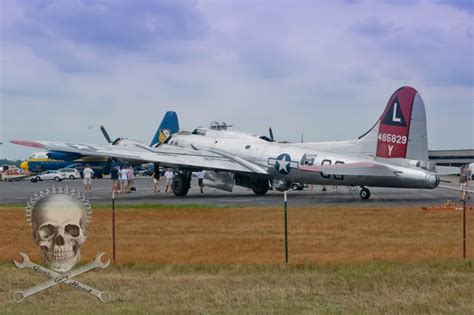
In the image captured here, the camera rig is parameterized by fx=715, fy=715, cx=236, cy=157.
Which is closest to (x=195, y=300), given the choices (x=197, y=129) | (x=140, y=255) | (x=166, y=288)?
(x=166, y=288)

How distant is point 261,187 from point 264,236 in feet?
71.4

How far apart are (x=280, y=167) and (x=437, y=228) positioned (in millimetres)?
Answer: 16787

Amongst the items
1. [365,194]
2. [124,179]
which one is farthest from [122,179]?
[365,194]

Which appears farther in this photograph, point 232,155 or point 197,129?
point 197,129

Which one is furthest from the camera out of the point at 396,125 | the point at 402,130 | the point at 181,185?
the point at 181,185

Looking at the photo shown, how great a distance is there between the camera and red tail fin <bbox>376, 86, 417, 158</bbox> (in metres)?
32.2

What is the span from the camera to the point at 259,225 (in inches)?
839

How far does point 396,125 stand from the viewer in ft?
107

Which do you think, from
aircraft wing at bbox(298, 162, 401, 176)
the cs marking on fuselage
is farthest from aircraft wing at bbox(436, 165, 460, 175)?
the cs marking on fuselage

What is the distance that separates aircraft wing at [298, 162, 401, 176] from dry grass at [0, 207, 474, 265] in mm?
6095

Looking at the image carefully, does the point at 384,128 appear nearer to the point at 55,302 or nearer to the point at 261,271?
the point at 261,271

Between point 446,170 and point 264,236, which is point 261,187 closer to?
point 446,170

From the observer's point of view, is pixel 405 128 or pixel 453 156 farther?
pixel 453 156

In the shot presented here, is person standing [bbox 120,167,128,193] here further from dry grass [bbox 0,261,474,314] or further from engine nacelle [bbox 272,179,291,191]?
dry grass [bbox 0,261,474,314]
